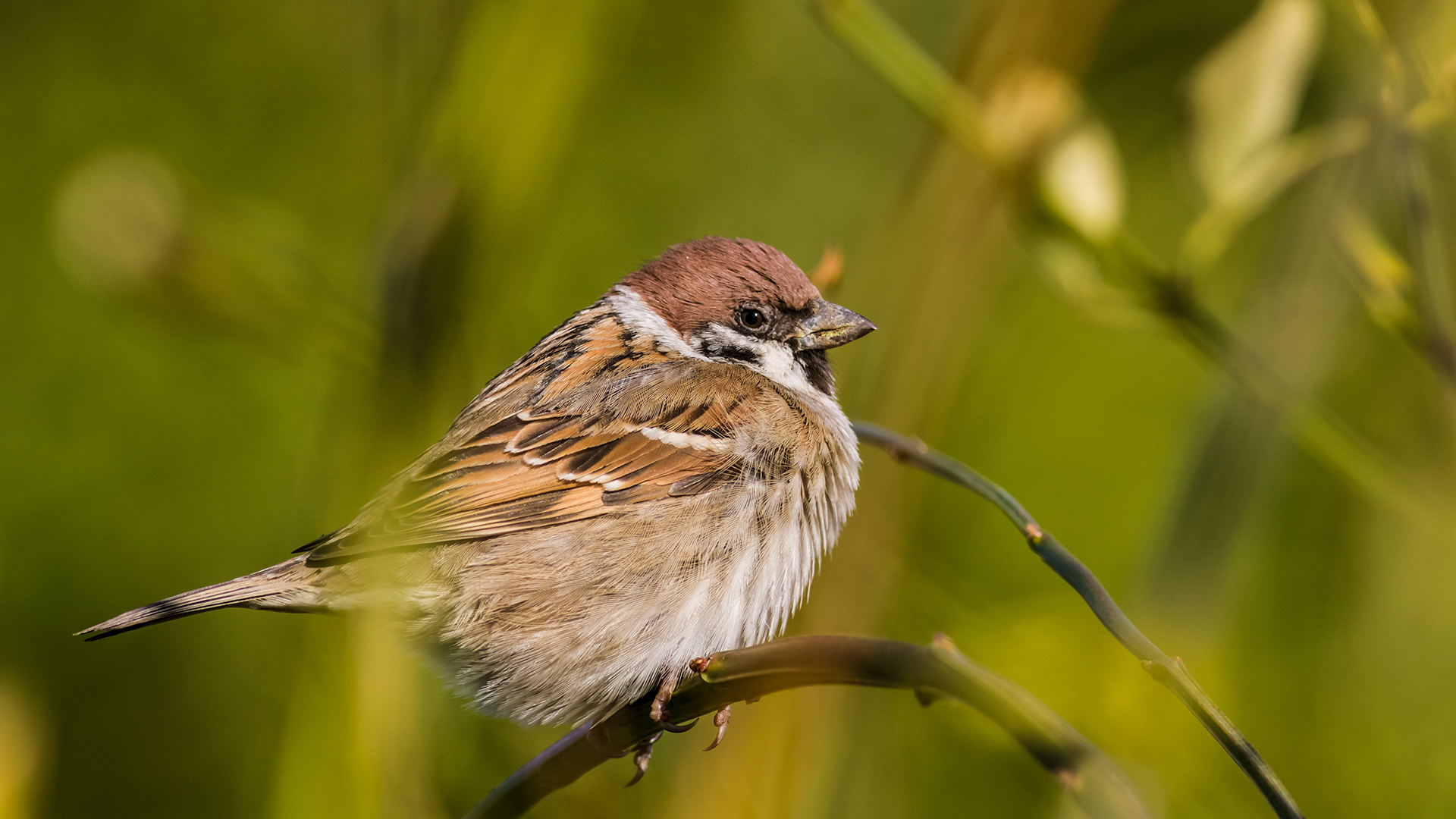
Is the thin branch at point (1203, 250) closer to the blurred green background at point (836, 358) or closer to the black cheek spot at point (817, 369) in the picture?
the blurred green background at point (836, 358)

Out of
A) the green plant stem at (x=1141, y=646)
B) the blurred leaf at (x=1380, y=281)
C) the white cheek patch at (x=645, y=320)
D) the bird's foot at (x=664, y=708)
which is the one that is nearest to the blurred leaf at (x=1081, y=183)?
the blurred leaf at (x=1380, y=281)

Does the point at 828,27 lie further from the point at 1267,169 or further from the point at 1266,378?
the point at 1266,378

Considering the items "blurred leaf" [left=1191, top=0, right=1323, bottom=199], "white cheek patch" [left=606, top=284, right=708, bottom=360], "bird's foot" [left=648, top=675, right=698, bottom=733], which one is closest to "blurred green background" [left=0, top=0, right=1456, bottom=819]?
"blurred leaf" [left=1191, top=0, right=1323, bottom=199]

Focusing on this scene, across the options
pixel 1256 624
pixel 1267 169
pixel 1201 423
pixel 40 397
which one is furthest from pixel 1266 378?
pixel 40 397

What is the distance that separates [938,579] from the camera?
2529 mm

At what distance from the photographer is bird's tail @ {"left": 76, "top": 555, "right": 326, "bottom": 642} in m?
1.83

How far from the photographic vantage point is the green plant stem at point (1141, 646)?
1.01 metres

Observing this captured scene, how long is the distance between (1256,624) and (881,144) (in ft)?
7.89

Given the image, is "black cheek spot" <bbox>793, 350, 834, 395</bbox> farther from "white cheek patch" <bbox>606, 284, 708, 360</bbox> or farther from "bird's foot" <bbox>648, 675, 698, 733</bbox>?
"bird's foot" <bbox>648, 675, 698, 733</bbox>

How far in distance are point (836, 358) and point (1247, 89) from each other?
50.2 inches

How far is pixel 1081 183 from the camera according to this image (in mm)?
1706

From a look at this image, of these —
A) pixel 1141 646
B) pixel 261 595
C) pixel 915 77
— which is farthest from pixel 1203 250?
pixel 261 595

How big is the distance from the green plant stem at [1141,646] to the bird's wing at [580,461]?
1.07 metres

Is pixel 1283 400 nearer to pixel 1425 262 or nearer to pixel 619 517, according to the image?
pixel 1425 262
